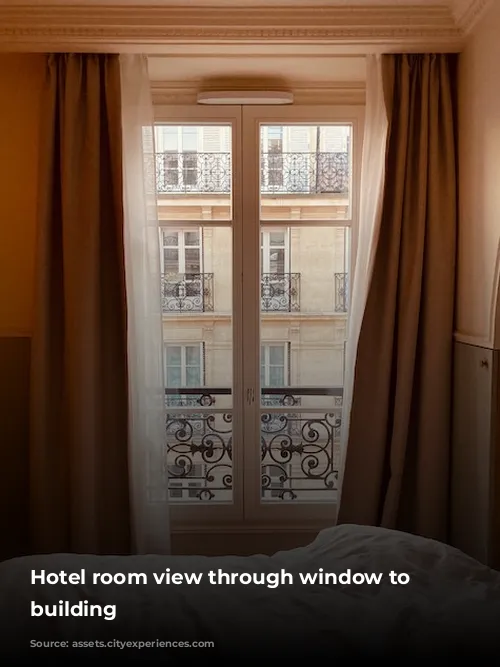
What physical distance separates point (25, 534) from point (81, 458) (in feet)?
1.78

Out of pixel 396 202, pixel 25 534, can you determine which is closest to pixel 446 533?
pixel 396 202

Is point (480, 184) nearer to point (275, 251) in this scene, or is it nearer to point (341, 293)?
point (341, 293)

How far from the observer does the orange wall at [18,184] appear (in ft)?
9.18

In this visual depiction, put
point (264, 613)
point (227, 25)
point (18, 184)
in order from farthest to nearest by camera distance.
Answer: point (18, 184) → point (227, 25) → point (264, 613)

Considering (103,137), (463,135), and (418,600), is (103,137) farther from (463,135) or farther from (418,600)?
(418,600)

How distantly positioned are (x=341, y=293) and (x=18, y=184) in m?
1.61

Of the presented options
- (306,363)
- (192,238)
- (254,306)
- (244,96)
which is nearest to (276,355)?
(306,363)

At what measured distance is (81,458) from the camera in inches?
105

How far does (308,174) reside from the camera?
9.82ft

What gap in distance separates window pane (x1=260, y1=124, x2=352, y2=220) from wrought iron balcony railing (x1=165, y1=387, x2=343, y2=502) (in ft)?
2.90

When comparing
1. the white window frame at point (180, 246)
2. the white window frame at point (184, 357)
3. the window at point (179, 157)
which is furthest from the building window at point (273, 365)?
the window at point (179, 157)

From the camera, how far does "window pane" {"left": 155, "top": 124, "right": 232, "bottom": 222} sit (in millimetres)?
2967

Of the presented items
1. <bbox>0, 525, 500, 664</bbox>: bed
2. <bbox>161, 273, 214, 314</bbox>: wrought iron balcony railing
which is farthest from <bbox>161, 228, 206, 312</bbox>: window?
<bbox>0, 525, 500, 664</bbox>: bed

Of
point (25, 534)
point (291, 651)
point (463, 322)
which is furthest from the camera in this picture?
point (25, 534)
